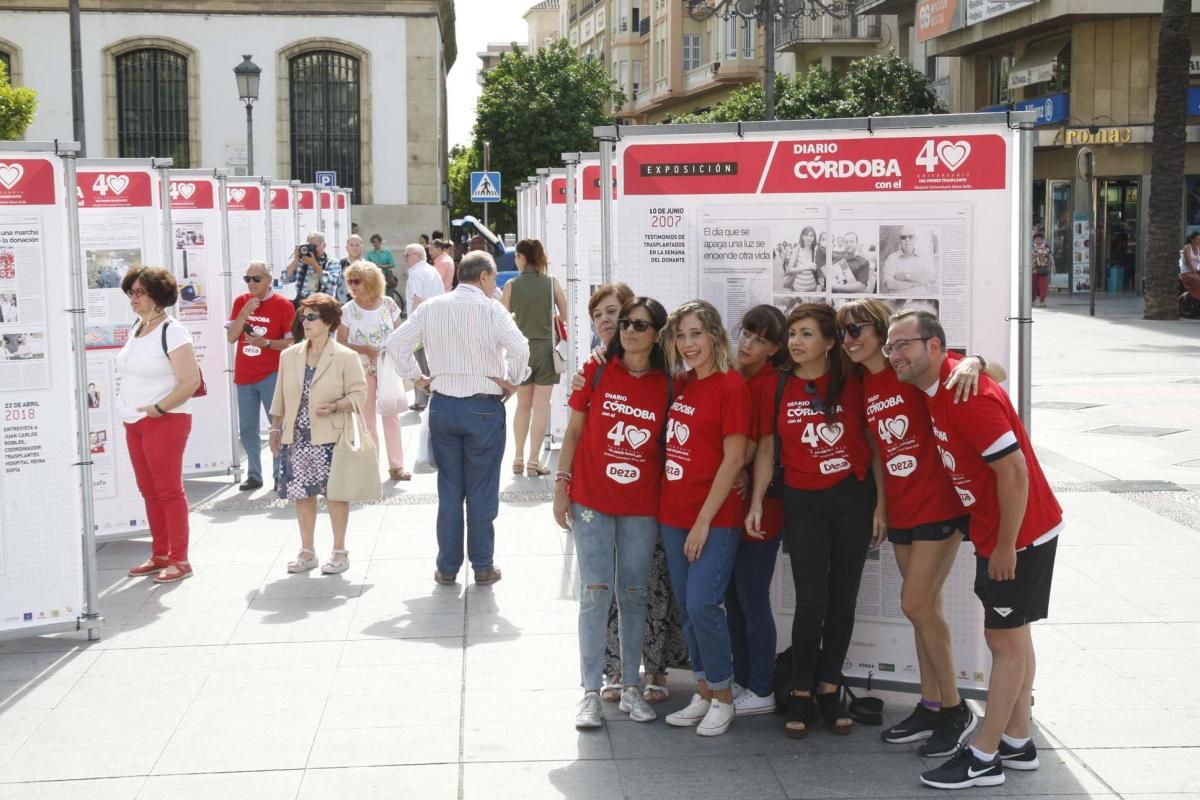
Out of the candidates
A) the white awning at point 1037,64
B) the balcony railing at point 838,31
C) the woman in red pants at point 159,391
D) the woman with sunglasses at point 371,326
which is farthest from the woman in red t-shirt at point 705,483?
the balcony railing at point 838,31

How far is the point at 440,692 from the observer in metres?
6.38

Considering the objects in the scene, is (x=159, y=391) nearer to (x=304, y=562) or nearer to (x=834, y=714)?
(x=304, y=562)

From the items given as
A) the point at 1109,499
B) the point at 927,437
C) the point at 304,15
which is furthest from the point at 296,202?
the point at 304,15

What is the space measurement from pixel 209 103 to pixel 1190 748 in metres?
38.7

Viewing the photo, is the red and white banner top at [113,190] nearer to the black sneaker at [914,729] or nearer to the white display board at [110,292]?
the white display board at [110,292]

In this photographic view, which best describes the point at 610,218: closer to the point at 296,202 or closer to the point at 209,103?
the point at 296,202

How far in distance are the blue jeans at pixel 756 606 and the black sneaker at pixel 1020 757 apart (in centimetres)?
101

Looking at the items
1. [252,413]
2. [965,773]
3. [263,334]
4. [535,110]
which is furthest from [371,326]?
[535,110]

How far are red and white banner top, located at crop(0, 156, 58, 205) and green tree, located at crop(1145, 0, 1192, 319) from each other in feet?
75.1

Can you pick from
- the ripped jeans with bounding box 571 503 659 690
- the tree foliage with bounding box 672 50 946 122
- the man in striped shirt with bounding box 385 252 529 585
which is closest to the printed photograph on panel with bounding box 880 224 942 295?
the ripped jeans with bounding box 571 503 659 690

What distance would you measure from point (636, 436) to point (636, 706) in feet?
3.71

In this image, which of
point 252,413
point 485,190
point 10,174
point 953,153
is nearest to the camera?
point 953,153

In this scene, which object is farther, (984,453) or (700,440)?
(700,440)

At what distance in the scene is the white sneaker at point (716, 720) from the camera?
18.9 feet
